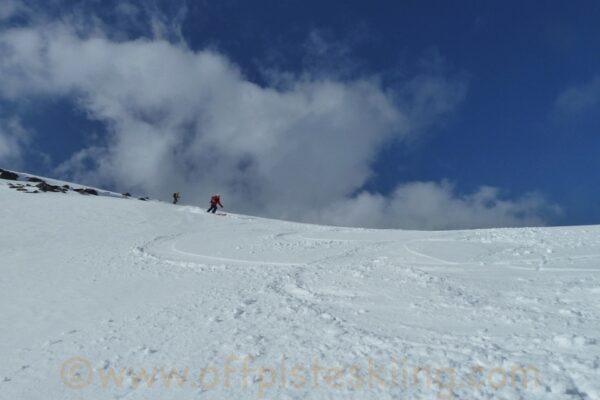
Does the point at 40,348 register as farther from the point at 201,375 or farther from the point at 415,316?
the point at 415,316

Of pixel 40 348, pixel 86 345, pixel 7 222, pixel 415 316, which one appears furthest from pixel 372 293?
pixel 7 222

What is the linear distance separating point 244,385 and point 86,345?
3252mm

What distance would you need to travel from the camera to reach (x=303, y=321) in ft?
23.8

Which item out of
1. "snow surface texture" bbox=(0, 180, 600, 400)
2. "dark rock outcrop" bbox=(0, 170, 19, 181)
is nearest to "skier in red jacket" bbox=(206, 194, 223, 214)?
"snow surface texture" bbox=(0, 180, 600, 400)

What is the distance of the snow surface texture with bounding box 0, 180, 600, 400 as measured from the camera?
5.24 m

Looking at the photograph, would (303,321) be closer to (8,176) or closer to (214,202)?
(214,202)

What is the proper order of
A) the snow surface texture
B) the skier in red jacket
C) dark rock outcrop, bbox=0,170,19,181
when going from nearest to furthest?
the snow surface texture, the skier in red jacket, dark rock outcrop, bbox=0,170,19,181

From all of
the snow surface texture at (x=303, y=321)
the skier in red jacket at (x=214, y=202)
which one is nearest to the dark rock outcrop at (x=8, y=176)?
the skier in red jacket at (x=214, y=202)

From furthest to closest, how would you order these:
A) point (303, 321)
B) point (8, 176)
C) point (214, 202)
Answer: point (8, 176) < point (214, 202) < point (303, 321)

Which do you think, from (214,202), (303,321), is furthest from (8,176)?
(303,321)

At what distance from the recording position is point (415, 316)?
7586 millimetres

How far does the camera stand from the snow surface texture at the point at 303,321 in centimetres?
524

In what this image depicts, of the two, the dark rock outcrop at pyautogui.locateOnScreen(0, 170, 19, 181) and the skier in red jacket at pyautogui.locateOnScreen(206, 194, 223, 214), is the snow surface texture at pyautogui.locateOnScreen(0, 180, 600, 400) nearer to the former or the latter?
the skier in red jacket at pyautogui.locateOnScreen(206, 194, 223, 214)

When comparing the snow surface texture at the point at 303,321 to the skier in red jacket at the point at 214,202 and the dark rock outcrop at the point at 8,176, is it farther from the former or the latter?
the dark rock outcrop at the point at 8,176
